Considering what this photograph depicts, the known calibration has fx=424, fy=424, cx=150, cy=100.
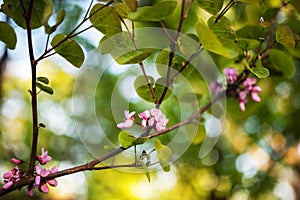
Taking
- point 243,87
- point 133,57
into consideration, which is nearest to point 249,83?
point 243,87

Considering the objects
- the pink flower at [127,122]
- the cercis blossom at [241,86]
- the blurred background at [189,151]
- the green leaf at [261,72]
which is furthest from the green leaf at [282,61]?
the blurred background at [189,151]

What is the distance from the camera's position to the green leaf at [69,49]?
1.19 feet

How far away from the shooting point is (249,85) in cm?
51

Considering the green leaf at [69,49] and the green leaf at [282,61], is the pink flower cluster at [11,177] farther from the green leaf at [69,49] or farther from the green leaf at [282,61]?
the green leaf at [282,61]

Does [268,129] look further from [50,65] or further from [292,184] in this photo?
[50,65]

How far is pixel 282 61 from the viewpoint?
1.72 ft

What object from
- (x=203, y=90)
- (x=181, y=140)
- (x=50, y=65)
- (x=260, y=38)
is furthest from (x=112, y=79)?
(x=50, y=65)

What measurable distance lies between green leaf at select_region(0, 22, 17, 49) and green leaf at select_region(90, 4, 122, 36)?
0.08 m

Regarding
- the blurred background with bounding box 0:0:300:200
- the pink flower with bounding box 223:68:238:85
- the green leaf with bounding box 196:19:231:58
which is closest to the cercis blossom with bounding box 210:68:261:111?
the pink flower with bounding box 223:68:238:85

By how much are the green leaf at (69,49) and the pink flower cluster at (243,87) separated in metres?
0.20

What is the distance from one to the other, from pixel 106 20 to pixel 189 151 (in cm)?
75

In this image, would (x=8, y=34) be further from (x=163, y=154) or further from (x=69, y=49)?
(x=163, y=154)

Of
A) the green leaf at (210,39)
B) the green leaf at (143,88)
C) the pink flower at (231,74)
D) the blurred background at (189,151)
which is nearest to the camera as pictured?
the green leaf at (210,39)

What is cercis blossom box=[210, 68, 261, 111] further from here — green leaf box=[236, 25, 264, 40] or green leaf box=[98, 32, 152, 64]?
green leaf box=[98, 32, 152, 64]
